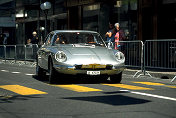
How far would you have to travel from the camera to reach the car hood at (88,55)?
10891 millimetres

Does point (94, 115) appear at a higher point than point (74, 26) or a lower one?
lower

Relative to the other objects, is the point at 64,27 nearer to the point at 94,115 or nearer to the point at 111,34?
the point at 111,34

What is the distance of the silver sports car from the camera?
1088 cm

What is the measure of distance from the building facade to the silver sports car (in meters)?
6.91

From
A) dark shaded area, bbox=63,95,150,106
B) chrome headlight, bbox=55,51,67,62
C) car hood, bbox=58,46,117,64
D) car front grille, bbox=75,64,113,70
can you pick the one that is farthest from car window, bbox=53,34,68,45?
dark shaded area, bbox=63,95,150,106

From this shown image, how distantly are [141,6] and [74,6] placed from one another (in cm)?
704

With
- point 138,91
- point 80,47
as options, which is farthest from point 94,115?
point 80,47

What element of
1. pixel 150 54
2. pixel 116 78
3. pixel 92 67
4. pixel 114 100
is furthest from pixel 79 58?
pixel 150 54

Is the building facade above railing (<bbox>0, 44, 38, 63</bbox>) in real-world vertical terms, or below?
above

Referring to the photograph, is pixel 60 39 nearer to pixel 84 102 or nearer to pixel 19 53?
pixel 84 102

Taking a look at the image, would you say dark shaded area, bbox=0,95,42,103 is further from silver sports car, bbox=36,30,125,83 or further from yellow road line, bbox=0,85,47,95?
silver sports car, bbox=36,30,125,83

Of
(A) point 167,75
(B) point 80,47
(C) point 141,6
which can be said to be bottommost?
(A) point 167,75

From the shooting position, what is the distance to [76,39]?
1230 cm

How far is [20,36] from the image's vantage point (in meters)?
35.8
